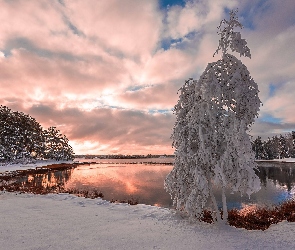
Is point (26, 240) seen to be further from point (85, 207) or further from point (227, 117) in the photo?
point (227, 117)

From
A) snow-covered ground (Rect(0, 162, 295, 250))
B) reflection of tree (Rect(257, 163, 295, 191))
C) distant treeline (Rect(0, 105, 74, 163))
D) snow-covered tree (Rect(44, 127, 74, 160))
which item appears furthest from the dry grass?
snow-covered tree (Rect(44, 127, 74, 160))

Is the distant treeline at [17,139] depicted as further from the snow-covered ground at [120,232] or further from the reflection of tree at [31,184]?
the snow-covered ground at [120,232]

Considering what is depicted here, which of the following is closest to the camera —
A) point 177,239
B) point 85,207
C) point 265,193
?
point 177,239

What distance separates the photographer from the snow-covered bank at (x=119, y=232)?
928 centimetres

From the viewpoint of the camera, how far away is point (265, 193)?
1081 inches

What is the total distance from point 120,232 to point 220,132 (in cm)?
702

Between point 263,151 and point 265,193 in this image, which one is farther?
point 263,151

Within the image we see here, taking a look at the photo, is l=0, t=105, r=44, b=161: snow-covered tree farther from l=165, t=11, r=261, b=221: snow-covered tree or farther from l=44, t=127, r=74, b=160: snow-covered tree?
l=165, t=11, r=261, b=221: snow-covered tree

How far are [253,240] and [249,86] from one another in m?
7.38

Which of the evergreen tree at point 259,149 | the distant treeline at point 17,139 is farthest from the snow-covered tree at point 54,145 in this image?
the evergreen tree at point 259,149

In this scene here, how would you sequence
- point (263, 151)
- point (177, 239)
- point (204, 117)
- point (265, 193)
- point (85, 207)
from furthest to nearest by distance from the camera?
point (263, 151), point (265, 193), point (85, 207), point (204, 117), point (177, 239)

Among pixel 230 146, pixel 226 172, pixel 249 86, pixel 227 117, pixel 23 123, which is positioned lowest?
pixel 226 172

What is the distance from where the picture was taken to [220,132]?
12.4 m

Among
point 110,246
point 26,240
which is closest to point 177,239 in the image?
point 110,246
